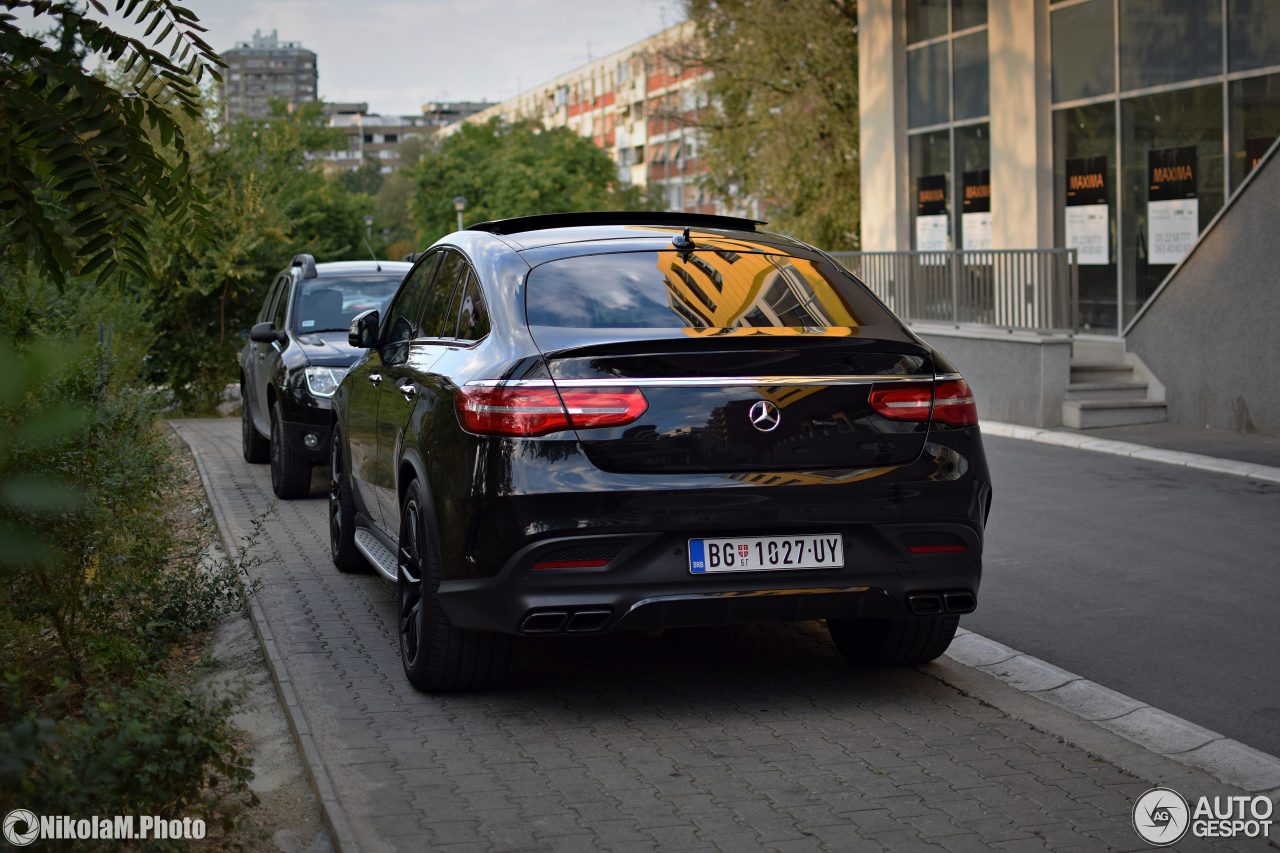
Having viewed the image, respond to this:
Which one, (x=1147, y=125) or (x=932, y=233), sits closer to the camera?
(x=1147, y=125)

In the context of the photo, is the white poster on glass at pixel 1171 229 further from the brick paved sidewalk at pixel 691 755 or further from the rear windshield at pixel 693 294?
the rear windshield at pixel 693 294

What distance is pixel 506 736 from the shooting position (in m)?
5.66

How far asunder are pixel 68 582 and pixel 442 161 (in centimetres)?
10185

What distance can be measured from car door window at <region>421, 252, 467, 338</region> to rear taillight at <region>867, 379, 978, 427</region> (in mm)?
1888

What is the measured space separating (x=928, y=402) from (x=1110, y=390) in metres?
11.9

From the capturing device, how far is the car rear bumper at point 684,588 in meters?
5.49

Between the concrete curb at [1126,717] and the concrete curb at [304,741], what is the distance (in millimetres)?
2705

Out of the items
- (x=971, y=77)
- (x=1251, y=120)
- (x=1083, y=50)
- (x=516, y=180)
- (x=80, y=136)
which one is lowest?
(x=80, y=136)

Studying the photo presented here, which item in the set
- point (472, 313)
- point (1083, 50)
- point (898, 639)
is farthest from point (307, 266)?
point (1083, 50)

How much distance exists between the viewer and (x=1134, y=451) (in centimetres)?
1449

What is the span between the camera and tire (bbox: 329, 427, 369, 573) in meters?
8.69

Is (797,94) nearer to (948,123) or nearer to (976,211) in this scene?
(948,123)

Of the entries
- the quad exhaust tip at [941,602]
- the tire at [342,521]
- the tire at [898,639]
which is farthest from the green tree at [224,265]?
the quad exhaust tip at [941,602]

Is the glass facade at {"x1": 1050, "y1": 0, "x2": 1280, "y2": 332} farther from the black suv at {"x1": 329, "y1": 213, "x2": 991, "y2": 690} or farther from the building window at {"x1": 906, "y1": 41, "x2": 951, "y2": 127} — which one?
the black suv at {"x1": 329, "y1": 213, "x2": 991, "y2": 690}
